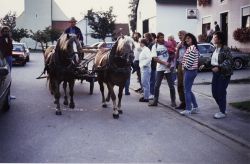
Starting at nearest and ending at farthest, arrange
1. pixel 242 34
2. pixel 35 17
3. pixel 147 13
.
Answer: pixel 242 34 < pixel 147 13 < pixel 35 17

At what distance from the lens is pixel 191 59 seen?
10961 millimetres

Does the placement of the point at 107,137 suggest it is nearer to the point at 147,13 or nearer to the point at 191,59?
the point at 191,59

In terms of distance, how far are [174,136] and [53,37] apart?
243 ft

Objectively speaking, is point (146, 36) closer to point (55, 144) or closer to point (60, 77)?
point (60, 77)

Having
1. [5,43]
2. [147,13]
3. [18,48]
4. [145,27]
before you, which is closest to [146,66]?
[5,43]

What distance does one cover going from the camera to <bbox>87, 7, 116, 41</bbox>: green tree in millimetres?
73750

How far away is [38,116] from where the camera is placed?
1093 centimetres

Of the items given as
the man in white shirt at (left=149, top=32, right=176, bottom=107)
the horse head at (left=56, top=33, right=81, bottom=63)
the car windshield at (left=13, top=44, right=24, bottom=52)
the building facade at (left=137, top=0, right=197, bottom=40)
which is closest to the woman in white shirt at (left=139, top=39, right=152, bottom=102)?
the man in white shirt at (left=149, top=32, right=176, bottom=107)

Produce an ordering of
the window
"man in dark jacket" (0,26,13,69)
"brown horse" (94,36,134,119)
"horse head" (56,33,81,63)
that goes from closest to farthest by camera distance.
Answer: "brown horse" (94,36,134,119) < "horse head" (56,33,81,63) < "man in dark jacket" (0,26,13,69) < the window

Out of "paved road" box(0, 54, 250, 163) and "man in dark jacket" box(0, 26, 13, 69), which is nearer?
"paved road" box(0, 54, 250, 163)

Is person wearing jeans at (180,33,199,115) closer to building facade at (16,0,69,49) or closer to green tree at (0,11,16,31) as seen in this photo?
building facade at (16,0,69,49)

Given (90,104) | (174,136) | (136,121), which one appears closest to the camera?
(174,136)

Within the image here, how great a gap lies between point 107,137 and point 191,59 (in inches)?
132

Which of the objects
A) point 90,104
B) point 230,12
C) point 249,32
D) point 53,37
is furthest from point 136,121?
point 53,37
